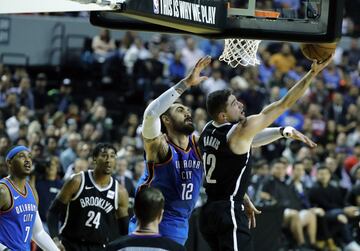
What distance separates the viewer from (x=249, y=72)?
64.6 feet

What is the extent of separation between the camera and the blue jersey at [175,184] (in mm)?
8078

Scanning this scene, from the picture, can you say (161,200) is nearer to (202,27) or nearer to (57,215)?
(202,27)

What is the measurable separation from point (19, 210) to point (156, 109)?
1765mm

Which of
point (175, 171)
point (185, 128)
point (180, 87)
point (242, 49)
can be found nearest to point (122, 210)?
point (175, 171)

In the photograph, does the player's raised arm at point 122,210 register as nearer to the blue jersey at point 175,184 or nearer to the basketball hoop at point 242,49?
the blue jersey at point 175,184

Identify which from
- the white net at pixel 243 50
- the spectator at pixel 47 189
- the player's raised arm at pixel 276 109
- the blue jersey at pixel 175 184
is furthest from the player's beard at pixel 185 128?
the spectator at pixel 47 189

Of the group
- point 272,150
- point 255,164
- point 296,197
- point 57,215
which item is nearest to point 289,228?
point 296,197

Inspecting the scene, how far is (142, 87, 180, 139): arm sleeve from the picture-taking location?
25.2 feet

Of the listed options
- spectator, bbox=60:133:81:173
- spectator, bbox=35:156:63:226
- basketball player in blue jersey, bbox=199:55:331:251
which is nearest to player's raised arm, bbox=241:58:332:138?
basketball player in blue jersey, bbox=199:55:331:251

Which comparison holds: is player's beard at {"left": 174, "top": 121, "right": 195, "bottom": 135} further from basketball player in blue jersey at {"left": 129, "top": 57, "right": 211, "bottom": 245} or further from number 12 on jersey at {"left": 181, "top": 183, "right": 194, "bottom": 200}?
number 12 on jersey at {"left": 181, "top": 183, "right": 194, "bottom": 200}

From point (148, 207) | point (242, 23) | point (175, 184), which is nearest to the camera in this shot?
point (148, 207)

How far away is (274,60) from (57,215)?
12095 millimetres

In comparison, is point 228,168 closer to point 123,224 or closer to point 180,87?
point 180,87

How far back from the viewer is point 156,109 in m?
7.69
